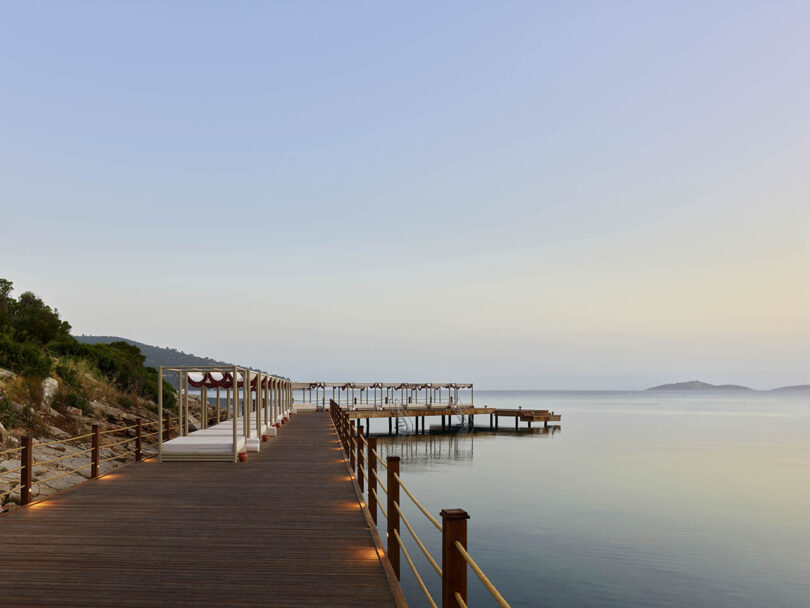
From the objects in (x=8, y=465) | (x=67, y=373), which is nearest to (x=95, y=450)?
(x=8, y=465)

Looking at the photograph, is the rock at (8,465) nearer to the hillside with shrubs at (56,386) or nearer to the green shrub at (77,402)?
the hillside with shrubs at (56,386)

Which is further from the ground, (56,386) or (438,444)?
(56,386)

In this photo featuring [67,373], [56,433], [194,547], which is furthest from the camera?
[67,373]

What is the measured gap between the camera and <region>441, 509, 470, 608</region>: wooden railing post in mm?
3787

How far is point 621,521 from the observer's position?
75.7ft

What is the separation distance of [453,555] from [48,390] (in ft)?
73.7

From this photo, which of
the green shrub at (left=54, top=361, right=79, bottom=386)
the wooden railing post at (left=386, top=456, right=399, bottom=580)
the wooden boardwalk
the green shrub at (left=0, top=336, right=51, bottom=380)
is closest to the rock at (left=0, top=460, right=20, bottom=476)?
the wooden boardwalk

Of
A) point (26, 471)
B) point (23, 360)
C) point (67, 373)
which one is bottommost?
point (26, 471)

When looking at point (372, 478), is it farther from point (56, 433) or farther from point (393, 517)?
point (56, 433)

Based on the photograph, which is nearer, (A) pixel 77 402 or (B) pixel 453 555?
(B) pixel 453 555

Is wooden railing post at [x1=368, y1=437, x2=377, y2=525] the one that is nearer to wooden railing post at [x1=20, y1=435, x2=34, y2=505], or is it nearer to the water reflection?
wooden railing post at [x1=20, y1=435, x2=34, y2=505]

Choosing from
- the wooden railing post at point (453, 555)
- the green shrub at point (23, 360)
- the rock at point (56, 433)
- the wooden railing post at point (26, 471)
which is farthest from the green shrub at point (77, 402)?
the wooden railing post at point (453, 555)

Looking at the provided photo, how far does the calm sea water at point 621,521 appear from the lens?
16.0m

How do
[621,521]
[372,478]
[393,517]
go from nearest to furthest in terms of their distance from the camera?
[393,517] < [372,478] < [621,521]
